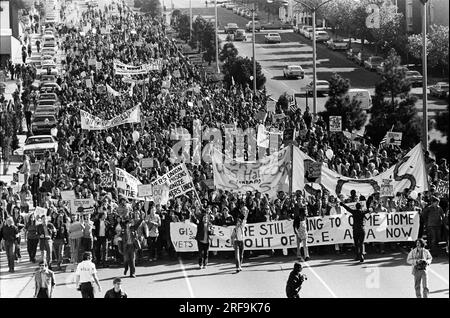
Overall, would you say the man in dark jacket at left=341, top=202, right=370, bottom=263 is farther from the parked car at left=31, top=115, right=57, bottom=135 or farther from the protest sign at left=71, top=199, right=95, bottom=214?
the parked car at left=31, top=115, right=57, bottom=135

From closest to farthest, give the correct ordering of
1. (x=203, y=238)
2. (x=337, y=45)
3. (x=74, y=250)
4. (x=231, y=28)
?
(x=203, y=238), (x=74, y=250), (x=337, y=45), (x=231, y=28)

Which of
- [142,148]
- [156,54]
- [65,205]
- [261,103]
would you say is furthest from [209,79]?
[65,205]

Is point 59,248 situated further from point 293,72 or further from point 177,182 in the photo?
point 293,72

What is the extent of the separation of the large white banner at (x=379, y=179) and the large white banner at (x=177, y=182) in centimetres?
226

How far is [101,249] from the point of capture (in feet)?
73.7

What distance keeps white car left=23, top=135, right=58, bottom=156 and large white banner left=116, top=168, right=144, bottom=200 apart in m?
10.3

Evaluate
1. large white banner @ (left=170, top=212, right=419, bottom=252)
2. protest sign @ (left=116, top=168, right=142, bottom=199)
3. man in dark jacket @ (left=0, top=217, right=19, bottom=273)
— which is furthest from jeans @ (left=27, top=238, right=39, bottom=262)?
protest sign @ (left=116, top=168, right=142, bottom=199)

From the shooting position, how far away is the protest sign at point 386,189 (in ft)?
79.0

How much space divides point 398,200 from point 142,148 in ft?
33.9

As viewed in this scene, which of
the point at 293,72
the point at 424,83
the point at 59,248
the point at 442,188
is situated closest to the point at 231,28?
the point at 293,72

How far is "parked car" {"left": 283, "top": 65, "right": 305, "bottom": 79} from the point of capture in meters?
65.8

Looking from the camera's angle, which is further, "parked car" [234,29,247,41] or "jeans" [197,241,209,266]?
"parked car" [234,29,247,41]

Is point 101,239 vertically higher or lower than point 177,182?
lower

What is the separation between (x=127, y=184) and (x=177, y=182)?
1.42m
